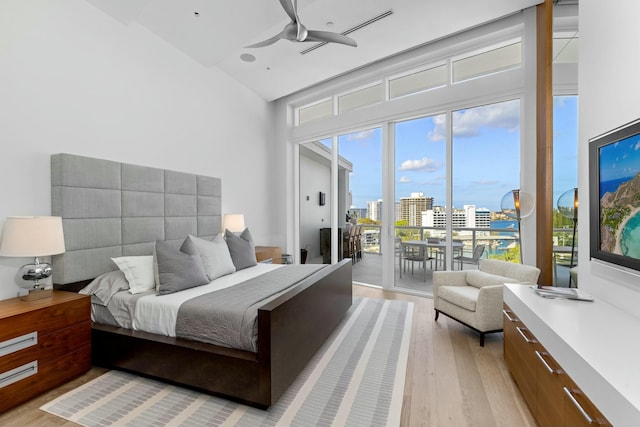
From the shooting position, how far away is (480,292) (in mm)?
2701

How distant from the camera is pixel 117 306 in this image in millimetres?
2350

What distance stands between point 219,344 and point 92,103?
266 cm

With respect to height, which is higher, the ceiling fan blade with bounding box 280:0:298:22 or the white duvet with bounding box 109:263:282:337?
the ceiling fan blade with bounding box 280:0:298:22

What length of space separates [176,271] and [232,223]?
180cm

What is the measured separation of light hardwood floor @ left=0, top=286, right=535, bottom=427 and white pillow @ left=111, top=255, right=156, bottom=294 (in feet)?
2.31

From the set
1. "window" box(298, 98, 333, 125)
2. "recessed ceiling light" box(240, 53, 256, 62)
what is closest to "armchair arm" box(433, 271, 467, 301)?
"window" box(298, 98, 333, 125)

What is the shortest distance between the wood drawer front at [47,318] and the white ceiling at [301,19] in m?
2.83

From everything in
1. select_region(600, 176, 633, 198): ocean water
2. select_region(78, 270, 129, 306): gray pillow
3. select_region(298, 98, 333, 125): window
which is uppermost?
select_region(298, 98, 333, 125): window

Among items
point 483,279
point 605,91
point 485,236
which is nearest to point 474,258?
point 485,236

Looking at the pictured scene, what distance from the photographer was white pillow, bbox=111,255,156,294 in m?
2.47

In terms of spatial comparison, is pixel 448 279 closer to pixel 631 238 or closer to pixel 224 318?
pixel 631 238

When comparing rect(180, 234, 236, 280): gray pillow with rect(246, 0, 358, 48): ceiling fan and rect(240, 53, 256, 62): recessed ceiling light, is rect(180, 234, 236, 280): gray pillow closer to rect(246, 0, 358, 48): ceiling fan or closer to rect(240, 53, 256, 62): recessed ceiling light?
rect(246, 0, 358, 48): ceiling fan

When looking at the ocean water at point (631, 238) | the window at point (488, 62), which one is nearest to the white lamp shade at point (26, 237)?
the ocean water at point (631, 238)

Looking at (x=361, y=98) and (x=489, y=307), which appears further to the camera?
(x=361, y=98)
